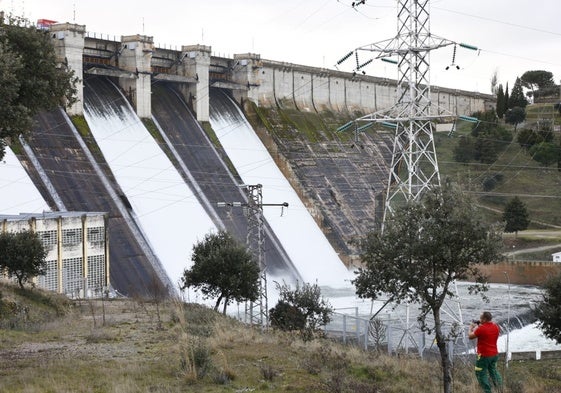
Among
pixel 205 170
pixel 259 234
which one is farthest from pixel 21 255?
pixel 205 170

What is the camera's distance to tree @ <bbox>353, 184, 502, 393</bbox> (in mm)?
13273

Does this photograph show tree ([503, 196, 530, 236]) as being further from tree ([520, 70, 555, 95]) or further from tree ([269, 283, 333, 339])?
tree ([520, 70, 555, 95])

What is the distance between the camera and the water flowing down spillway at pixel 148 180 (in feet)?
129

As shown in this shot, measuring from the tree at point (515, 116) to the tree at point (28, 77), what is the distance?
223 ft

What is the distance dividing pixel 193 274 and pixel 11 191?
10.9 metres

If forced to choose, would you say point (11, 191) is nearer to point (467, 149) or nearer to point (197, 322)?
point (197, 322)

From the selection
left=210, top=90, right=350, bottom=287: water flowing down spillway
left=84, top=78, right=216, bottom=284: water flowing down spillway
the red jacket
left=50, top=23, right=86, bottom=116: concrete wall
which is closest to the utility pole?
left=84, top=78, right=216, bottom=284: water flowing down spillway

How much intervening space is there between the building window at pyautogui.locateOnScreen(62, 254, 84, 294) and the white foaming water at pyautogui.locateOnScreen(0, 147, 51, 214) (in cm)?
288

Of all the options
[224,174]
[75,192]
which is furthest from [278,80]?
[75,192]

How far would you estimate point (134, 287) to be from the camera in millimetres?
34844

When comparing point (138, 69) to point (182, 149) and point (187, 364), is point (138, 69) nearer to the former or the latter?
point (182, 149)

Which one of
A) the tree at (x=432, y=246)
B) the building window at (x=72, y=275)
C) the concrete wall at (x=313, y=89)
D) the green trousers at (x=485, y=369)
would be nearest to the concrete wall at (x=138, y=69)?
the concrete wall at (x=313, y=89)

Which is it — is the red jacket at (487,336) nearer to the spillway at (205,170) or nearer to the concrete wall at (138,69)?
the spillway at (205,170)

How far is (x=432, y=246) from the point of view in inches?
524
